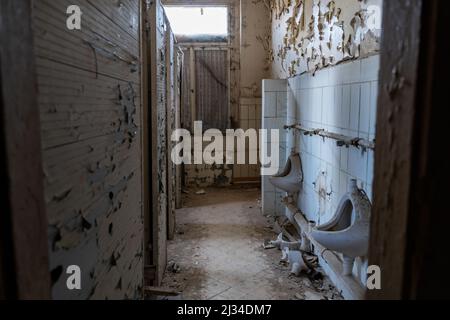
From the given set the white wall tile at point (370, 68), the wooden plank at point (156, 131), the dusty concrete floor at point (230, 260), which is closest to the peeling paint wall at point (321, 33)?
the white wall tile at point (370, 68)

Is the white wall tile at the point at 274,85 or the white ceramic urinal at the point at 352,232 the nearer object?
the white ceramic urinal at the point at 352,232

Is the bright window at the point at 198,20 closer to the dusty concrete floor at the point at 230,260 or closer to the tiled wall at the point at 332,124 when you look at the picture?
the tiled wall at the point at 332,124

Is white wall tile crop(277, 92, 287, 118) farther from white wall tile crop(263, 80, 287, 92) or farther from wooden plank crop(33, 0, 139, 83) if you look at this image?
wooden plank crop(33, 0, 139, 83)

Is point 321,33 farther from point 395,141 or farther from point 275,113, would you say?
point 395,141

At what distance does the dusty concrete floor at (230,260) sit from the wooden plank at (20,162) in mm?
2268

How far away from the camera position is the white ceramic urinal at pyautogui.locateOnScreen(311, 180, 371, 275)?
2127 mm

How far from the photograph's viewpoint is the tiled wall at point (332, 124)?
2.32m

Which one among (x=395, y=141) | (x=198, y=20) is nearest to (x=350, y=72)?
(x=395, y=141)

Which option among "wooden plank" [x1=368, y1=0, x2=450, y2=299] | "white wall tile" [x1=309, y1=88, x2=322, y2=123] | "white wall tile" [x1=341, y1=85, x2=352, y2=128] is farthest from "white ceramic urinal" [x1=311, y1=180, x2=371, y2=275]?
"wooden plank" [x1=368, y1=0, x2=450, y2=299]

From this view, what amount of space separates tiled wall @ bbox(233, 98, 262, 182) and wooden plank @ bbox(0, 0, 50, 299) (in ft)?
17.9
